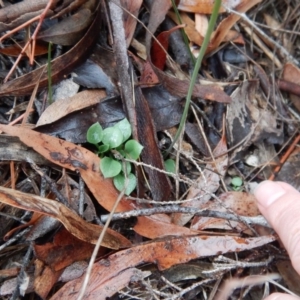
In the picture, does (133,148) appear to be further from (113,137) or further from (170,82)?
(170,82)

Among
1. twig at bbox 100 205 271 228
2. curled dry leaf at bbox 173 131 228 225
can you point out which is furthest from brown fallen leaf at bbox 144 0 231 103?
twig at bbox 100 205 271 228

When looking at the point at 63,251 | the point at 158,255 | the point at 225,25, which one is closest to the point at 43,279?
the point at 63,251

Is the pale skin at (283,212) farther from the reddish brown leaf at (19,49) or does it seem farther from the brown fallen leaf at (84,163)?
the reddish brown leaf at (19,49)

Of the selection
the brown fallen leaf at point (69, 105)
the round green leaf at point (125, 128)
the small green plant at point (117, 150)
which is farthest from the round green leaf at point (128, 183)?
the brown fallen leaf at point (69, 105)

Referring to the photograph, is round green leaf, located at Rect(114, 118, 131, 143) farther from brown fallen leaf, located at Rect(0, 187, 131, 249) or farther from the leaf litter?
brown fallen leaf, located at Rect(0, 187, 131, 249)

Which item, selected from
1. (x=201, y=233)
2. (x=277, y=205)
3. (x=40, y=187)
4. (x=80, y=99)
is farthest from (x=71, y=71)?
(x=277, y=205)
